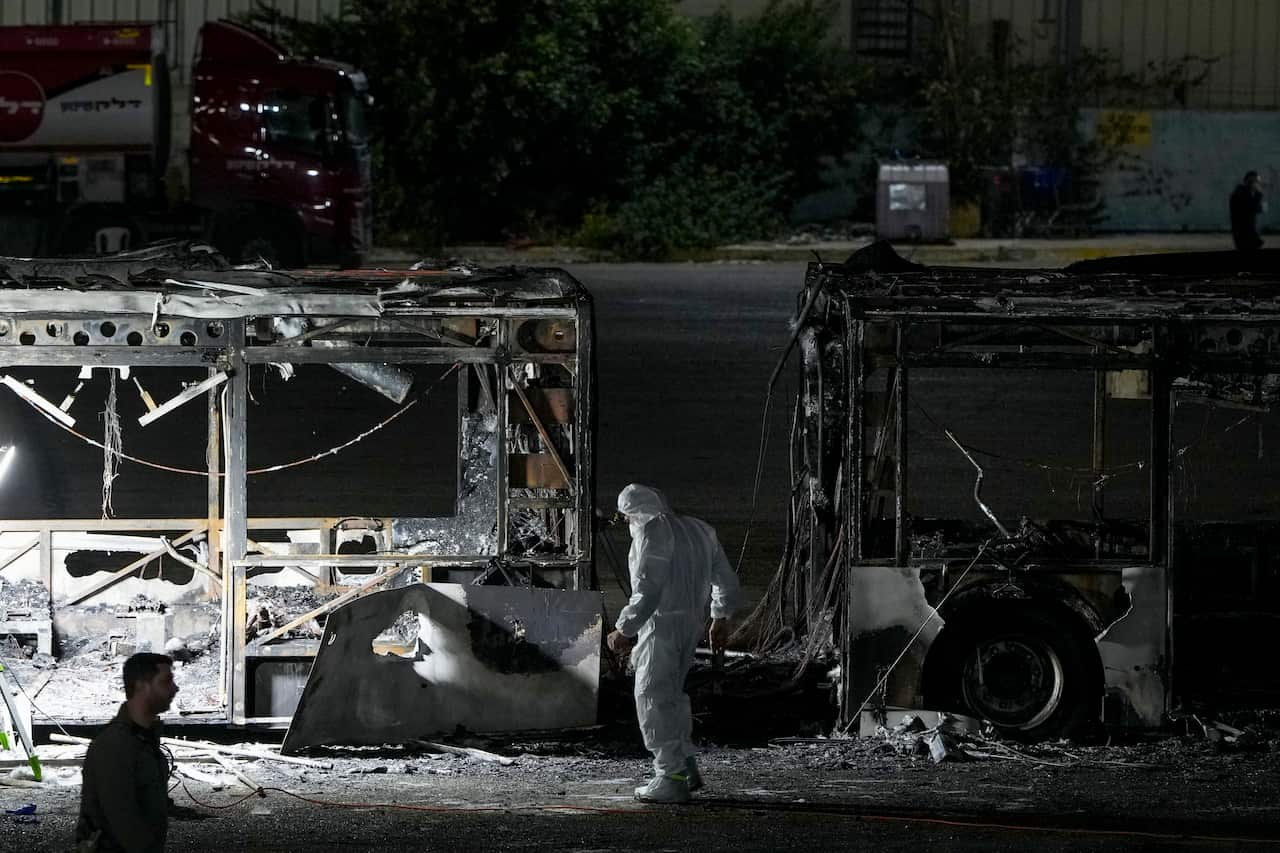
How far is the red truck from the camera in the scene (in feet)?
84.2

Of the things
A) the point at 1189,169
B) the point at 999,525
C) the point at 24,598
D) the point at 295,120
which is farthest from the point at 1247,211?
the point at 24,598

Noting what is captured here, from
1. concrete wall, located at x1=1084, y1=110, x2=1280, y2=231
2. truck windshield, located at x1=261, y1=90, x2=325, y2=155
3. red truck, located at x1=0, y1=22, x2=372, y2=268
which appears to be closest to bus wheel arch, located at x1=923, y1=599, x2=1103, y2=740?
red truck, located at x1=0, y1=22, x2=372, y2=268

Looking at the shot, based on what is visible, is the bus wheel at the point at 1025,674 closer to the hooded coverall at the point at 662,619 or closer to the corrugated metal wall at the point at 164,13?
the hooded coverall at the point at 662,619

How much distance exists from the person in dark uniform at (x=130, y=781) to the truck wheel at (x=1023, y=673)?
487 centimetres

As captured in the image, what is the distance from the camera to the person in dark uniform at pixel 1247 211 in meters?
29.5

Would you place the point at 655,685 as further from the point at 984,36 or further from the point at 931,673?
the point at 984,36

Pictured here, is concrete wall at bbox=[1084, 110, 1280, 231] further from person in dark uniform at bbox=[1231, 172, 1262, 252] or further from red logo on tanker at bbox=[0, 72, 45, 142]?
red logo on tanker at bbox=[0, 72, 45, 142]

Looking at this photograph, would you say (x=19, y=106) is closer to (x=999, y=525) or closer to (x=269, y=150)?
(x=269, y=150)

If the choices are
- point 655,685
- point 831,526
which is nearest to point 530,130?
point 831,526

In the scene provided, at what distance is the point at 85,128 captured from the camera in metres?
25.9

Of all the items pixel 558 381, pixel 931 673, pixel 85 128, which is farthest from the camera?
pixel 85 128

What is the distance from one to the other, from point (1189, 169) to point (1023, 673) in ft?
95.0

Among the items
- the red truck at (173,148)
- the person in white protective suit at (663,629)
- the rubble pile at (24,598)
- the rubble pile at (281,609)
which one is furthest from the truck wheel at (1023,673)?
the red truck at (173,148)

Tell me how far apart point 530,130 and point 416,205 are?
2.51 metres
